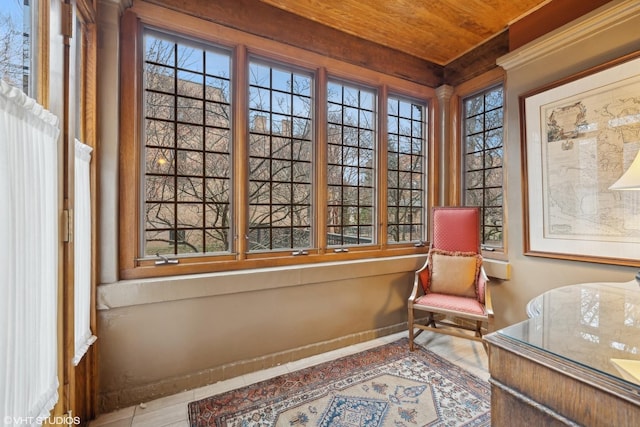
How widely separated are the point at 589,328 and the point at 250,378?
2.04 metres

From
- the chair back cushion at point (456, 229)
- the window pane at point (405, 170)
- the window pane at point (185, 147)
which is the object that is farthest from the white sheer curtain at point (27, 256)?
the chair back cushion at point (456, 229)

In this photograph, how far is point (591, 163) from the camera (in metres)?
2.06

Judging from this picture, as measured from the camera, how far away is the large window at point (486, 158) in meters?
2.83

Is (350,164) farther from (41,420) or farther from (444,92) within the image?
(41,420)

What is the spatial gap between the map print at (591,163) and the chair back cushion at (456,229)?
1.79ft

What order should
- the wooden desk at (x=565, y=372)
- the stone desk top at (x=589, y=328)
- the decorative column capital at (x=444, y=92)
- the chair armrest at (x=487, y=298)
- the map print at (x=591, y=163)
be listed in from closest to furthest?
1. the wooden desk at (x=565, y=372)
2. the stone desk top at (x=589, y=328)
3. the map print at (x=591, y=163)
4. the chair armrest at (x=487, y=298)
5. the decorative column capital at (x=444, y=92)

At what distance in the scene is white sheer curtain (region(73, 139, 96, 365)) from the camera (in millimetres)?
1433

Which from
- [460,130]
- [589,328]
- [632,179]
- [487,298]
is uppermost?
[460,130]

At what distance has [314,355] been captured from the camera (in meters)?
2.41

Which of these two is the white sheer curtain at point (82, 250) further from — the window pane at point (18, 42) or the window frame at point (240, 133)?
the window pane at point (18, 42)

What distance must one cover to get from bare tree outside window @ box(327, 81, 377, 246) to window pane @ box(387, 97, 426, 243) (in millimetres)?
226

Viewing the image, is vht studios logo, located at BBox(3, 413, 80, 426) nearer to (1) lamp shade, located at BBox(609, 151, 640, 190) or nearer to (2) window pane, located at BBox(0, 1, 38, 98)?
(2) window pane, located at BBox(0, 1, 38, 98)

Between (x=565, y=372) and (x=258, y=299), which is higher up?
(x=565, y=372)

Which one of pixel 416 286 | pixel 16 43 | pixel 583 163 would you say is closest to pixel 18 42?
pixel 16 43
